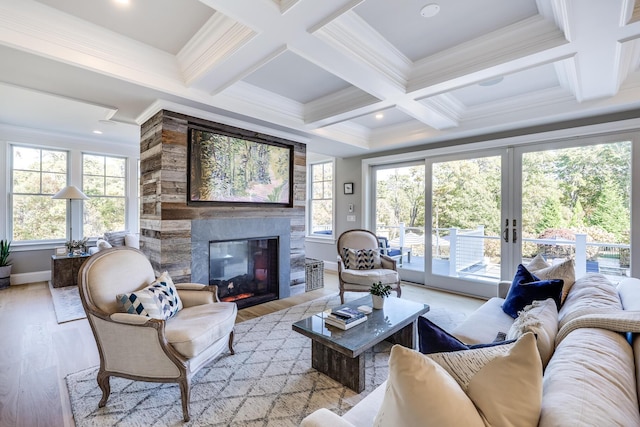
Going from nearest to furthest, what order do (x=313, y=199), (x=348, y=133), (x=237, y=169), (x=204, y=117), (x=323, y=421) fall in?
(x=323, y=421) → (x=204, y=117) → (x=237, y=169) → (x=348, y=133) → (x=313, y=199)

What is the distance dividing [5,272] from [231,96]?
4555 mm

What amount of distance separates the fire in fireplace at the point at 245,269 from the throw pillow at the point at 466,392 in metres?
3.15

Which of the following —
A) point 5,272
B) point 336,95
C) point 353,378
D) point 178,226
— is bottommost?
point 353,378

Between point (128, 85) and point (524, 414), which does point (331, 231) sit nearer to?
point (128, 85)

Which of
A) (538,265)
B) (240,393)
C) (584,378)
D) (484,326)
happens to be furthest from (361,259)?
(584,378)

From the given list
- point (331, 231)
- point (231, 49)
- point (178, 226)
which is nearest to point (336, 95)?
point (231, 49)

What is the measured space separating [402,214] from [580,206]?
2371 mm

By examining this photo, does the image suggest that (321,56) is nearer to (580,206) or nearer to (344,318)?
(344,318)

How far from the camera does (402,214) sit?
17.0 ft

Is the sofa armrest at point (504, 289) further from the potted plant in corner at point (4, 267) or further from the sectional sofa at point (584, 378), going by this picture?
the potted plant in corner at point (4, 267)

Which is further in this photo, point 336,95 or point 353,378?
point 336,95

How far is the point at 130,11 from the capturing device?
210 cm

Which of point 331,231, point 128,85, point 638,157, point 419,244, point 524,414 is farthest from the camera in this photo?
point 331,231

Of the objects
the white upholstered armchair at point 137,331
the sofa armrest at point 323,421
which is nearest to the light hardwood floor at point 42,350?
the white upholstered armchair at point 137,331
